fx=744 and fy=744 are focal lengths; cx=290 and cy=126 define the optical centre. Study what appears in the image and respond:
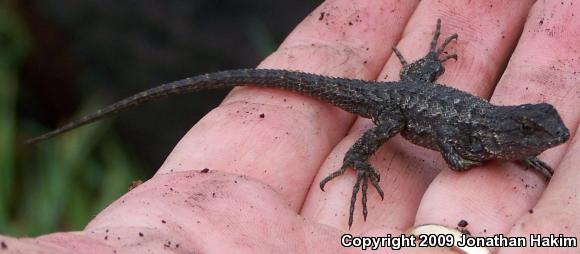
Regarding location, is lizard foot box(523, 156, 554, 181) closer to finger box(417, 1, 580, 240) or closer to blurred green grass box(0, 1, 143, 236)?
finger box(417, 1, 580, 240)

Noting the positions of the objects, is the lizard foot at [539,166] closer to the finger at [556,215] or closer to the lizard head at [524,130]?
the lizard head at [524,130]

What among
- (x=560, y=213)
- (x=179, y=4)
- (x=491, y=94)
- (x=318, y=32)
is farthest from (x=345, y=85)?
(x=179, y=4)

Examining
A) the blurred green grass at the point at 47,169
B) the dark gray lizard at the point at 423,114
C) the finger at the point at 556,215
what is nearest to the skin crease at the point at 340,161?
the finger at the point at 556,215

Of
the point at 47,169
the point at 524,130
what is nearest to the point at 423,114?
the point at 524,130

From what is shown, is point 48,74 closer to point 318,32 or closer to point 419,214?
point 318,32

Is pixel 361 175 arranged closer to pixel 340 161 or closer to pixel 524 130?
pixel 340 161
